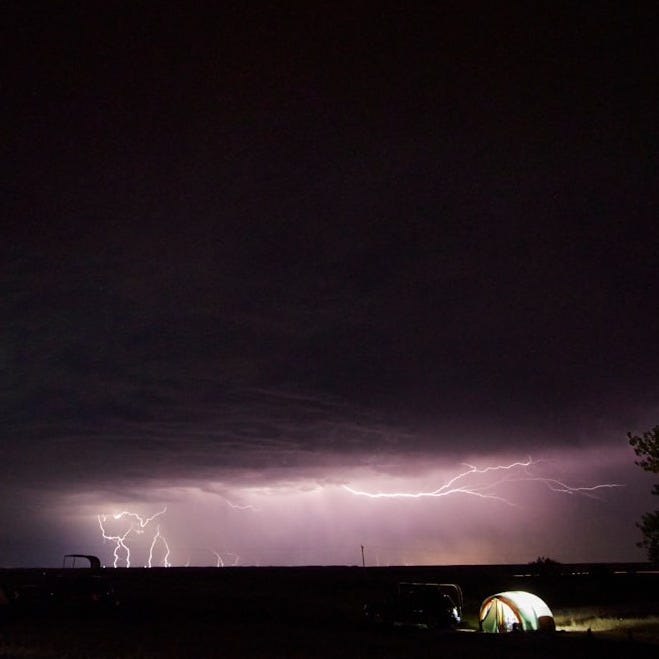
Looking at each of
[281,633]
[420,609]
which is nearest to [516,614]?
[420,609]

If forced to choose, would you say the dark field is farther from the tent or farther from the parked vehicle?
the tent

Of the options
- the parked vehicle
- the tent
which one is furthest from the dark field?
the tent

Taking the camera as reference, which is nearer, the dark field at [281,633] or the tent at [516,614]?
the dark field at [281,633]

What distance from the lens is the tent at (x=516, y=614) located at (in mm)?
22469

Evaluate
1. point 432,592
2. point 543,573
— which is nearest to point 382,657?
point 432,592

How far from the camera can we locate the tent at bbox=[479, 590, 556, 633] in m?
22.5

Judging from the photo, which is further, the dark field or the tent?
the tent

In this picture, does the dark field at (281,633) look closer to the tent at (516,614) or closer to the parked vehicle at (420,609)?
the parked vehicle at (420,609)

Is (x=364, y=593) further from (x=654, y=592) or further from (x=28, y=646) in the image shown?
(x=28, y=646)

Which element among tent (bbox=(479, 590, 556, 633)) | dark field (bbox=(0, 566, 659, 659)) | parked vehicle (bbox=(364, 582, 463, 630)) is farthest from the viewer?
parked vehicle (bbox=(364, 582, 463, 630))

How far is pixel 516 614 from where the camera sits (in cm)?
2300

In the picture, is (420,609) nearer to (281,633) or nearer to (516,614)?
(516,614)

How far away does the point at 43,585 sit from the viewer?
25.1 meters

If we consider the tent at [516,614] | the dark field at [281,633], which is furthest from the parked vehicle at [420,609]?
the tent at [516,614]
